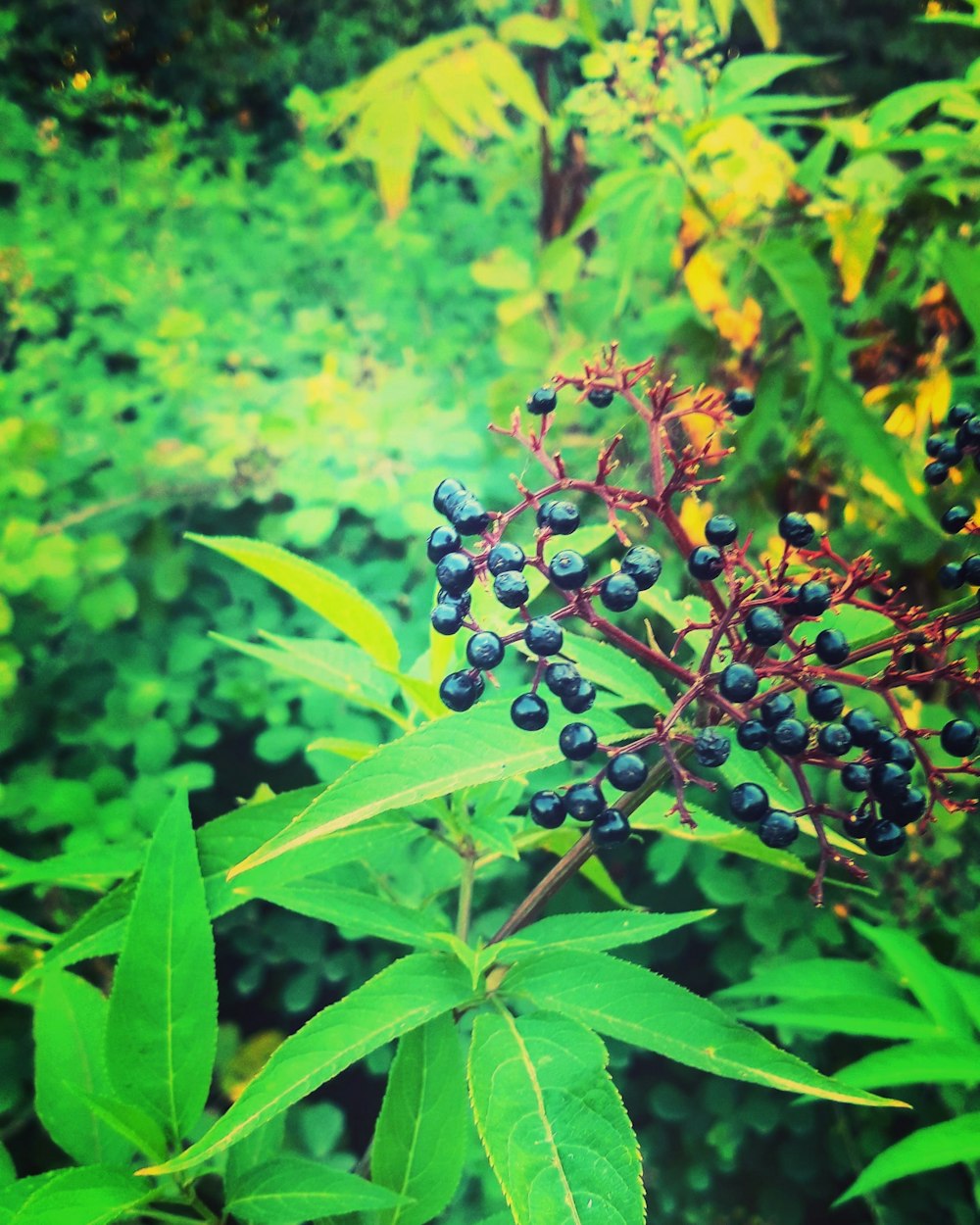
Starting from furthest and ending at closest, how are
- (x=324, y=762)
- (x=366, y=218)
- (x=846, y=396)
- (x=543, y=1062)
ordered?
1. (x=366, y=218)
2. (x=324, y=762)
3. (x=846, y=396)
4. (x=543, y=1062)

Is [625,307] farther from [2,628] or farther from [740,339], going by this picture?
[2,628]

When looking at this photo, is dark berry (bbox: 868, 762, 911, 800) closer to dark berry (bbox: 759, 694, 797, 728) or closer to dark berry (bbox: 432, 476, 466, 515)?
dark berry (bbox: 759, 694, 797, 728)

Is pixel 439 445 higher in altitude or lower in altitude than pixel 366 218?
lower

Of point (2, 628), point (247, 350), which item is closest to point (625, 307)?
point (247, 350)

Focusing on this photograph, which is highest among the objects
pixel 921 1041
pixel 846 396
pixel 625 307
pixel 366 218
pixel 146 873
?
pixel 366 218

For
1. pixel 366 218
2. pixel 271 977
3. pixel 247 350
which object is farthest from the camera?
pixel 366 218

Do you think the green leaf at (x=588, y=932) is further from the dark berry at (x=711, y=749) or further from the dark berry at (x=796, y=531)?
the dark berry at (x=796, y=531)

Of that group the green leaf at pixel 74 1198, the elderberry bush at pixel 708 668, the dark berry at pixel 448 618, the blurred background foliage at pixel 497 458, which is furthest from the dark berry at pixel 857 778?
the green leaf at pixel 74 1198
